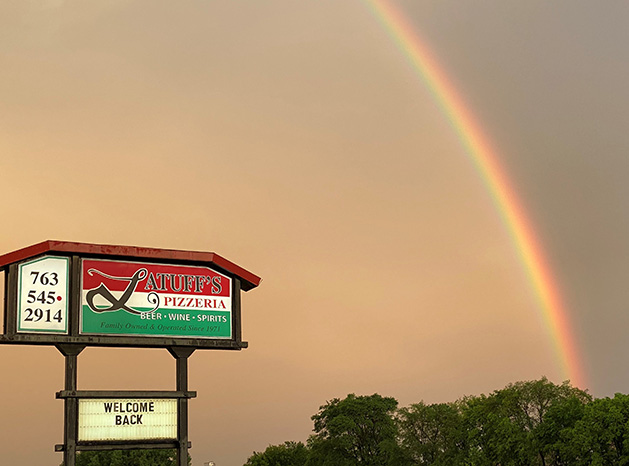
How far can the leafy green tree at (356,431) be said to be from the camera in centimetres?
9356

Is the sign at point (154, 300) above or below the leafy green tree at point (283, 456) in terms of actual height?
above

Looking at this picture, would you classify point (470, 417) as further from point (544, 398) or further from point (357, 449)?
point (357, 449)

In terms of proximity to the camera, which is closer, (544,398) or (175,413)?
(175,413)

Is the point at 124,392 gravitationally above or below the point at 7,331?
below

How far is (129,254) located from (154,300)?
1.95 meters

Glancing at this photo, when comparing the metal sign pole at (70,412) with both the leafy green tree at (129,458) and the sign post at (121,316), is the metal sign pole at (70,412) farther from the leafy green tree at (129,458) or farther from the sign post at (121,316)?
the leafy green tree at (129,458)

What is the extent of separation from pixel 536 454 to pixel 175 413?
4404 centimetres

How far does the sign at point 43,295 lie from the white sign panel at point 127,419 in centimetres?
294

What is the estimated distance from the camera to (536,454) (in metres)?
66.7

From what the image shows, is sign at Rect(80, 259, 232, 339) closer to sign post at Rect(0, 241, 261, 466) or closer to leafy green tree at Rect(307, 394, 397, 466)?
sign post at Rect(0, 241, 261, 466)

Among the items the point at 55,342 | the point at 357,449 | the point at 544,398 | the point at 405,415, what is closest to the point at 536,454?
the point at 544,398

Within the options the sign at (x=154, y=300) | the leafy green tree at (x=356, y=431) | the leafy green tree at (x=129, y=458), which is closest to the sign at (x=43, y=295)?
the sign at (x=154, y=300)

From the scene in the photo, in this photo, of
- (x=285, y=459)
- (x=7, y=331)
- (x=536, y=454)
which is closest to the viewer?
(x=7, y=331)

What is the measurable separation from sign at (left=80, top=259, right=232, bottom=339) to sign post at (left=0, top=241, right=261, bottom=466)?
4 cm
